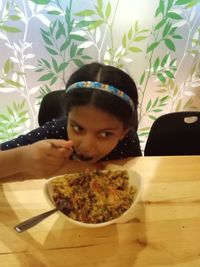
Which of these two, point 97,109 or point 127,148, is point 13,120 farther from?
point 97,109

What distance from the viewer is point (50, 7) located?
5.18 ft

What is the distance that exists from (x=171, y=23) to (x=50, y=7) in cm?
72

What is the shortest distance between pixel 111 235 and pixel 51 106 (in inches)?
27.3

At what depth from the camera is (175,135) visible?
3.91ft

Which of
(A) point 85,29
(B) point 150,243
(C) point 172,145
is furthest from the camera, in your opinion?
(A) point 85,29

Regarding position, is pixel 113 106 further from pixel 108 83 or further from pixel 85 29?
pixel 85 29

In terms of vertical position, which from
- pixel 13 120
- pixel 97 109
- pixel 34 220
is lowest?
pixel 13 120

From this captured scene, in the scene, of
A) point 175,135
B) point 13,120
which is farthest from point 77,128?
point 13,120

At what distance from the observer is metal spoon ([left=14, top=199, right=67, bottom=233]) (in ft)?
1.94

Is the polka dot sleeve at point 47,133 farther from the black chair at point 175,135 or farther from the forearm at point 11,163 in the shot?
the black chair at point 175,135

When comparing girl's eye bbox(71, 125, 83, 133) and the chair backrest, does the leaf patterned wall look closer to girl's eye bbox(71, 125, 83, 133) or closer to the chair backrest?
the chair backrest

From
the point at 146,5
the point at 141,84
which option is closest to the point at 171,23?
the point at 146,5

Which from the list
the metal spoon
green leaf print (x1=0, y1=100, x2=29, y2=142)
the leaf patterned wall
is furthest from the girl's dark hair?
green leaf print (x1=0, y1=100, x2=29, y2=142)

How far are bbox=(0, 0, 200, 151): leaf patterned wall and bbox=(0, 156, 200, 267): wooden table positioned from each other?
1138 mm
